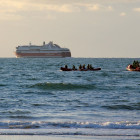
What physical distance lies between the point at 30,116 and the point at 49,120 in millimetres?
1580

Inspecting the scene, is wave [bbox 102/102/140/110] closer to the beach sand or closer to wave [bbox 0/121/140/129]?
wave [bbox 0/121/140/129]

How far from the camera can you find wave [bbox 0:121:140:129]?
16164mm

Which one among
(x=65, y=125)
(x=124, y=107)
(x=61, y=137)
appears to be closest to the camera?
(x=61, y=137)

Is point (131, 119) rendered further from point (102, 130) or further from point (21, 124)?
point (21, 124)

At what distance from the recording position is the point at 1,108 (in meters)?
21.8

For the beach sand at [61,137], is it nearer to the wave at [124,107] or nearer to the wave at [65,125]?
the wave at [65,125]

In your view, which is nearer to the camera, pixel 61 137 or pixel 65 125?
pixel 61 137

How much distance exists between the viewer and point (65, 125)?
16.6m

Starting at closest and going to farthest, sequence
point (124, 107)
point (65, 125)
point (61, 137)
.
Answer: point (61, 137), point (65, 125), point (124, 107)

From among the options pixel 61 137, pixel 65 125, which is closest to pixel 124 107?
pixel 65 125

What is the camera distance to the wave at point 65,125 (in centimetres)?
1616

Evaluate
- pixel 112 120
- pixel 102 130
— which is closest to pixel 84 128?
pixel 102 130

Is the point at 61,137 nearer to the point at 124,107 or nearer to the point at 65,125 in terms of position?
the point at 65,125

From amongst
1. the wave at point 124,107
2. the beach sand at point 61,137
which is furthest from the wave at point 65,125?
the wave at point 124,107
